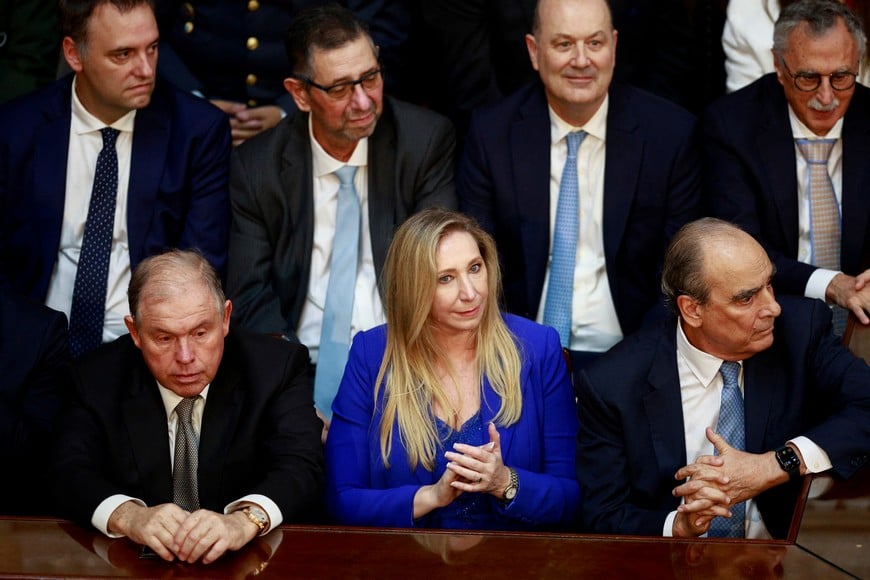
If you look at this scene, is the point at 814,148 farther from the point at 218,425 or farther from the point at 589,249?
the point at 218,425

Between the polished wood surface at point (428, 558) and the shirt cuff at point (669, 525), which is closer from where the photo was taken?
the polished wood surface at point (428, 558)

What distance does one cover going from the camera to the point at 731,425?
325 centimetres

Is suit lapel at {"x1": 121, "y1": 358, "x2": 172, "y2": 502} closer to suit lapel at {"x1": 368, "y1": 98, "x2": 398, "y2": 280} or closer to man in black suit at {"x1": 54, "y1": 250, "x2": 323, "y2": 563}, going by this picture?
man in black suit at {"x1": 54, "y1": 250, "x2": 323, "y2": 563}

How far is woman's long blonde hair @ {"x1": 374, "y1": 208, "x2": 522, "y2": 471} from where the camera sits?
3295 millimetres

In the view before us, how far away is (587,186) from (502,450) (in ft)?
3.19

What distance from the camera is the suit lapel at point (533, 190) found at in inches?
154

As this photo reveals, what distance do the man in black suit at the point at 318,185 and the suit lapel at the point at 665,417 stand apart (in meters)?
1.00

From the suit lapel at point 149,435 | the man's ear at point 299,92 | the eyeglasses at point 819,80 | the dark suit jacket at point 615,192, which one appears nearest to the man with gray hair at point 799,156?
the eyeglasses at point 819,80

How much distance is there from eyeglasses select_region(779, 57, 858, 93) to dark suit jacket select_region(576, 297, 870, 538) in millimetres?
795

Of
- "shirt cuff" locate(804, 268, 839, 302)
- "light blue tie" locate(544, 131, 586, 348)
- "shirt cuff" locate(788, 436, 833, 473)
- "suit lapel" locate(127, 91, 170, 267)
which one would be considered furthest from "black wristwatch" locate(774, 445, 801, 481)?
"suit lapel" locate(127, 91, 170, 267)

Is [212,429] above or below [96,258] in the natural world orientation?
below

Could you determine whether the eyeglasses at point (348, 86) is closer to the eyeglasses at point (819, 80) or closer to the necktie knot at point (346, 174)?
the necktie knot at point (346, 174)

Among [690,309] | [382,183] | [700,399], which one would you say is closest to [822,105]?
[690,309]

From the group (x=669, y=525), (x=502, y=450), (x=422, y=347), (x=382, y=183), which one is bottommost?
(x=669, y=525)
